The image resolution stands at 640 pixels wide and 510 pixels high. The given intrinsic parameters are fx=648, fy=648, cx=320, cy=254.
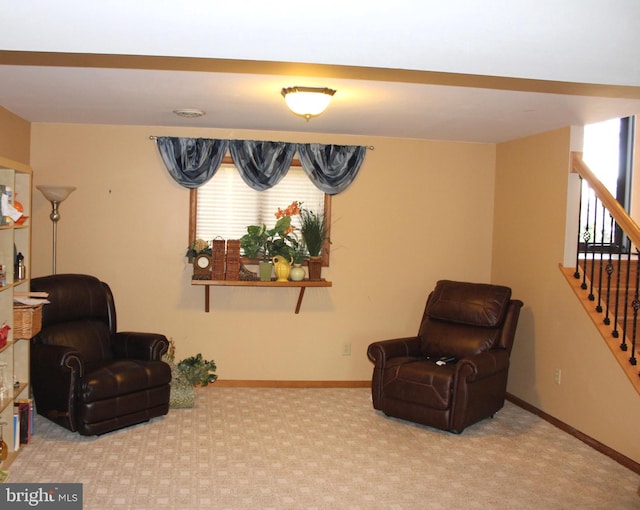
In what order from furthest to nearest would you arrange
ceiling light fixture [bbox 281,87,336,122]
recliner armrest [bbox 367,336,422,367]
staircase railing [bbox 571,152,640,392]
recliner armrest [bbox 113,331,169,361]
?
1. recliner armrest [bbox 367,336,422,367]
2. recliner armrest [bbox 113,331,169,361]
3. staircase railing [bbox 571,152,640,392]
4. ceiling light fixture [bbox 281,87,336,122]

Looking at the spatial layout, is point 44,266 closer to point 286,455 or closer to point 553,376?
point 286,455

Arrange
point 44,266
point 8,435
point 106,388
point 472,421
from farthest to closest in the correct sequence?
point 44,266, point 472,421, point 106,388, point 8,435

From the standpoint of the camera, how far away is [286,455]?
4215 mm

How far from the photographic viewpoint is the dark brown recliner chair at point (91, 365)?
4.39 m

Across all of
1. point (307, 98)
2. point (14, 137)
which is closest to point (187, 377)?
point (14, 137)

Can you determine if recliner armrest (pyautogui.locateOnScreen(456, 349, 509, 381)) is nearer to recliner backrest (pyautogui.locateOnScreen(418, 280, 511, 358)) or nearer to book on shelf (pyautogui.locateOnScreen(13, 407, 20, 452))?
recliner backrest (pyautogui.locateOnScreen(418, 280, 511, 358))

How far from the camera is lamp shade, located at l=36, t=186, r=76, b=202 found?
17.0 feet

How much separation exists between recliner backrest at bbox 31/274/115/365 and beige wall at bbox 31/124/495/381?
52 centimetres

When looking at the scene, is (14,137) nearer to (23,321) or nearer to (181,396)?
(23,321)

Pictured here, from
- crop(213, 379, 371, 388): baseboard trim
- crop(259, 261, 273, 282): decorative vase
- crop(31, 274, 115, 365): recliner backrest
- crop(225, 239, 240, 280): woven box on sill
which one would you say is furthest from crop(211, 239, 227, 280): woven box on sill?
crop(213, 379, 371, 388): baseboard trim

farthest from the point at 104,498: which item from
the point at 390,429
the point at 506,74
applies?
the point at 506,74

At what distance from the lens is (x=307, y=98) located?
3.97 m

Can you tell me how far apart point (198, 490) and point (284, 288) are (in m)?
2.51

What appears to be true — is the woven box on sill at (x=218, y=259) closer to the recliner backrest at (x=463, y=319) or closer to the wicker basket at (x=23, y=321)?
the wicker basket at (x=23, y=321)
